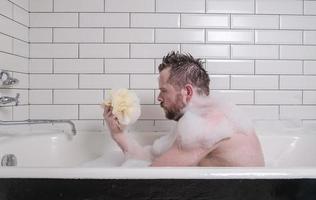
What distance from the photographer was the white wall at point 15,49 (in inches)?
56.4

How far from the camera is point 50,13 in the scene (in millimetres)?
1684

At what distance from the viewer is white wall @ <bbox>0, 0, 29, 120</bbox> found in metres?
1.43

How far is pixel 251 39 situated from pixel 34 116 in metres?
1.32

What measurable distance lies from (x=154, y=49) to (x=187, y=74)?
431 mm

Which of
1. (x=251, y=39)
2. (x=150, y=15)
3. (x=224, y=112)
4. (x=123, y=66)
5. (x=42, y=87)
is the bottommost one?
(x=224, y=112)

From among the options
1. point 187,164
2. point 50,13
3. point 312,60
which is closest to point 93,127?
point 50,13

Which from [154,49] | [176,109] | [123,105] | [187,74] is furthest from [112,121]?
[154,49]

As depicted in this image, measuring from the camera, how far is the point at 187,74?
1320 millimetres

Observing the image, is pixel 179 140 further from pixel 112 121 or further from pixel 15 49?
pixel 15 49

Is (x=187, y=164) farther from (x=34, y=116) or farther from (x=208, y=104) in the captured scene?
(x=34, y=116)

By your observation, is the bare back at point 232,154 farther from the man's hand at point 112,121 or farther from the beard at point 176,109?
the man's hand at point 112,121
